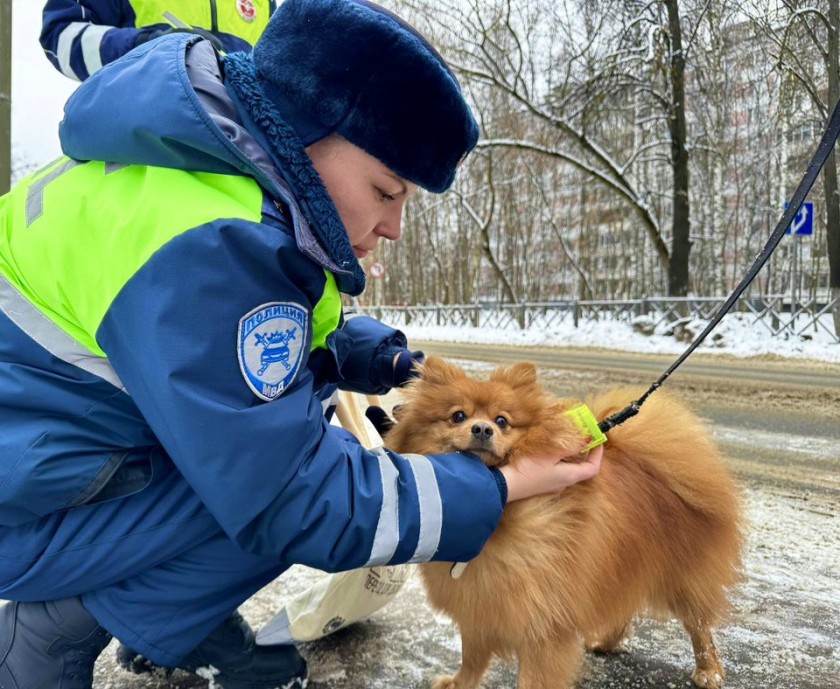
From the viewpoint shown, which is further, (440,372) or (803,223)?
(803,223)

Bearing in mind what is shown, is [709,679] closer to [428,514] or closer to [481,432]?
[481,432]

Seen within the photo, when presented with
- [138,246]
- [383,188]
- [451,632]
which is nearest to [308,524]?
[138,246]

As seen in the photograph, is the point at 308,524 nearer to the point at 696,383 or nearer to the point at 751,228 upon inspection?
the point at 696,383

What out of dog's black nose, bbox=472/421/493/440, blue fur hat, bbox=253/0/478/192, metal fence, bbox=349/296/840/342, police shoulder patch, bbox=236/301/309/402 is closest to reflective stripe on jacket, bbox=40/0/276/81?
blue fur hat, bbox=253/0/478/192

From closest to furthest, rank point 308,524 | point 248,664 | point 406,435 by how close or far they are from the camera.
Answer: point 308,524 → point 248,664 → point 406,435

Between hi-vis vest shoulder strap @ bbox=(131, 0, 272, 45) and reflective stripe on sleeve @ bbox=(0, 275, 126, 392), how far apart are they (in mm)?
1827

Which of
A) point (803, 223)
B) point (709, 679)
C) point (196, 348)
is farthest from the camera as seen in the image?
point (803, 223)

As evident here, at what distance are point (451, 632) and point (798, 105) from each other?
54.0ft

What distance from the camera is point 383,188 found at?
60.9 inches

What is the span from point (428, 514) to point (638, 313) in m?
17.9

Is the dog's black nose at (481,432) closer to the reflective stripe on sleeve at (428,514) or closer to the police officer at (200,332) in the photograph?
the police officer at (200,332)

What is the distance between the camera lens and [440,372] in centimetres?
206

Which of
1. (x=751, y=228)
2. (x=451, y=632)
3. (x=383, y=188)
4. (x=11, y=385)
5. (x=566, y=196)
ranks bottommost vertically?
(x=451, y=632)

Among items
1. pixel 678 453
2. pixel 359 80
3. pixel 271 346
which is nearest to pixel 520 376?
pixel 678 453
